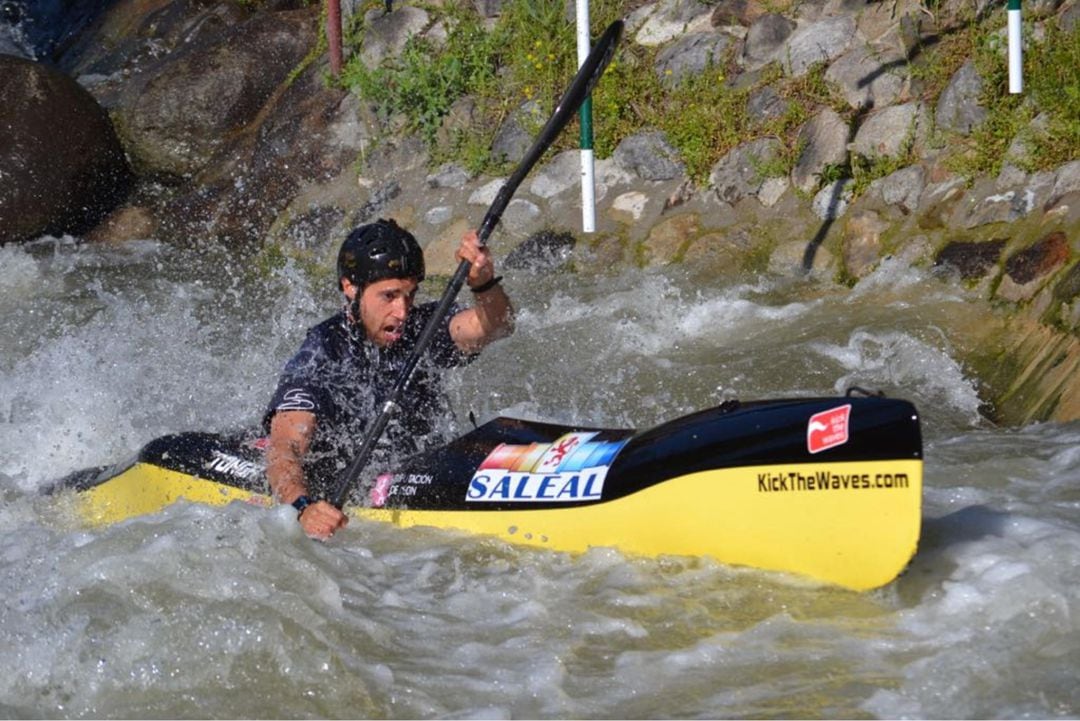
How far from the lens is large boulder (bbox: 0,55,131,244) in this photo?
32.4 ft

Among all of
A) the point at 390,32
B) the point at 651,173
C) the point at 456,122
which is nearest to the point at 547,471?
the point at 651,173

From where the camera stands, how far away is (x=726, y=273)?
7.49 meters

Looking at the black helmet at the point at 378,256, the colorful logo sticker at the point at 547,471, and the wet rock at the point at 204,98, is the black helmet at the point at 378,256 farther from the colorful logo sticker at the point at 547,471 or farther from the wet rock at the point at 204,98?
the wet rock at the point at 204,98

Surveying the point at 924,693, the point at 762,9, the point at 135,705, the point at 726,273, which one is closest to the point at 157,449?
the point at 135,705

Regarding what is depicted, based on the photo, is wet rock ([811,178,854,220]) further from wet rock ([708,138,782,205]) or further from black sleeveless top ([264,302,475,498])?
black sleeveless top ([264,302,475,498])

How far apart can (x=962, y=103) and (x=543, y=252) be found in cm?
247

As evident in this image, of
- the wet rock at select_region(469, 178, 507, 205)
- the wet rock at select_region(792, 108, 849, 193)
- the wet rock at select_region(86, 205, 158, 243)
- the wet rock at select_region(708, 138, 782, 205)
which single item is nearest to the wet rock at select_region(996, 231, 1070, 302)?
the wet rock at select_region(792, 108, 849, 193)

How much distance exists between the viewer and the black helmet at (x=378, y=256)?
182 inches

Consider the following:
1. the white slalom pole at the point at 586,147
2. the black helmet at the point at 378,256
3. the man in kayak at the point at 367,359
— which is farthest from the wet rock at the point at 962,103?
the black helmet at the point at 378,256

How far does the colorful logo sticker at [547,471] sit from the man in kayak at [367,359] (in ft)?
1.58

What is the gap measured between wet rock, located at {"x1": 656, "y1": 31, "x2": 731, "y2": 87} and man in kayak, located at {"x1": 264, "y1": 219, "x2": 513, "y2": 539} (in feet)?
12.9

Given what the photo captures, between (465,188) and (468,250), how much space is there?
4383 mm

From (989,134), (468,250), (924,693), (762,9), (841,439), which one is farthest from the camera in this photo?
(762,9)

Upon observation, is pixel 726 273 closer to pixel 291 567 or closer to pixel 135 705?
pixel 291 567
